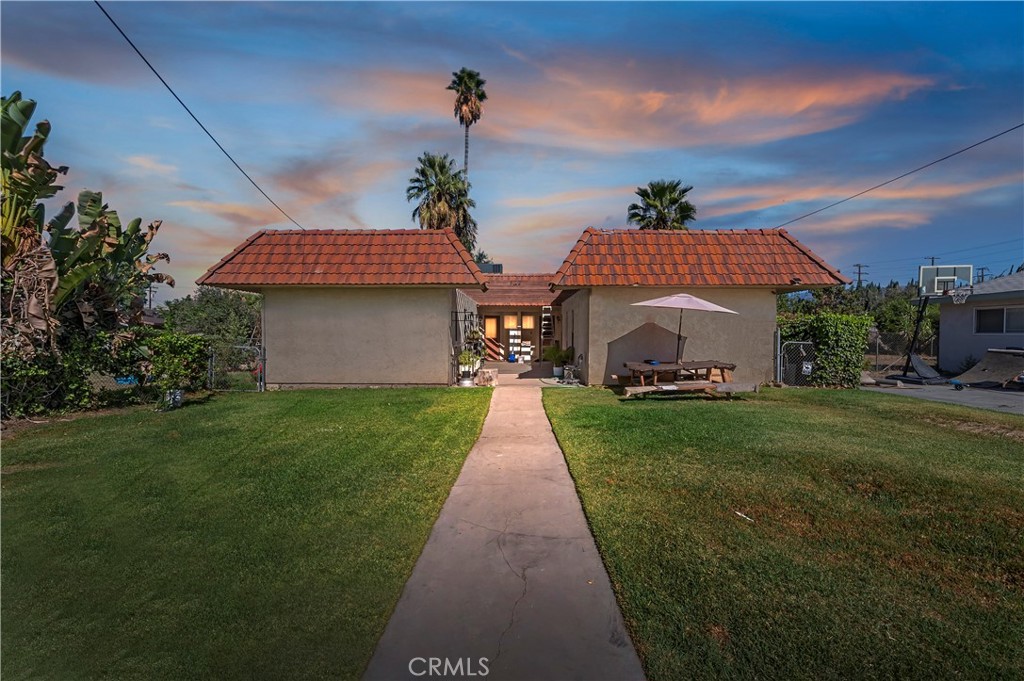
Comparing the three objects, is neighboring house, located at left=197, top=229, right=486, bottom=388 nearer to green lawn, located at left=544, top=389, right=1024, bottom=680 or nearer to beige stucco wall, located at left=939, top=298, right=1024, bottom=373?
green lawn, located at left=544, top=389, right=1024, bottom=680

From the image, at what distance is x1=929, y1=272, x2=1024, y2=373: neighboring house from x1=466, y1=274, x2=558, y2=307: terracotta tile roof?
58.3 feet

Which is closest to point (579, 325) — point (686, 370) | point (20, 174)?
point (686, 370)

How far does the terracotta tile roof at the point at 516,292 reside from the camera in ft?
80.2

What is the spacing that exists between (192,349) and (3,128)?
5633 mm

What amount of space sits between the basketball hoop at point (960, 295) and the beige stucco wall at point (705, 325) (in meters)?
12.6

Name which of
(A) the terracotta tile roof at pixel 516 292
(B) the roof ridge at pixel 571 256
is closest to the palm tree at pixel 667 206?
(A) the terracotta tile roof at pixel 516 292

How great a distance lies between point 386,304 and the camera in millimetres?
14492

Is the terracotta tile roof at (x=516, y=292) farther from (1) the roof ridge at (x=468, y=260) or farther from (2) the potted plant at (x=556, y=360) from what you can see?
(1) the roof ridge at (x=468, y=260)

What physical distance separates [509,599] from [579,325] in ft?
44.4

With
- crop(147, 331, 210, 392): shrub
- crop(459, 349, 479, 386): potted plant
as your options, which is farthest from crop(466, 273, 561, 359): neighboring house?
crop(147, 331, 210, 392): shrub

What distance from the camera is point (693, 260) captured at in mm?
15008

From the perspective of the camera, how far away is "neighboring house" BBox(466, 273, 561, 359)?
25359 mm

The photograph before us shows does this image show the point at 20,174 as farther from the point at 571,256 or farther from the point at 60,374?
the point at 571,256

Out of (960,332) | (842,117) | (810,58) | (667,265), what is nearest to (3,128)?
(667,265)
